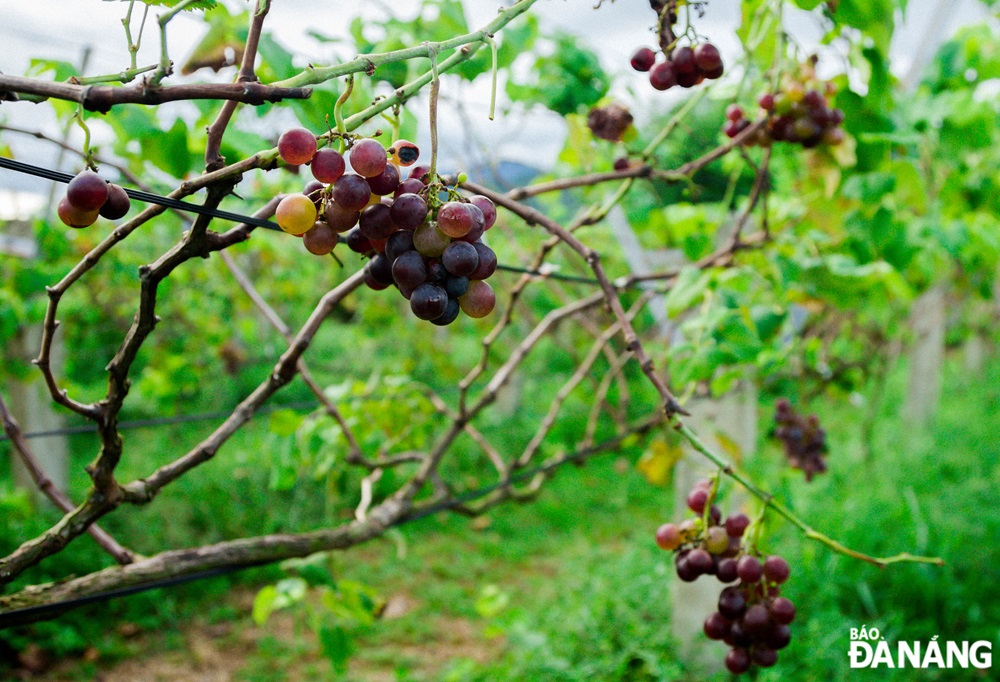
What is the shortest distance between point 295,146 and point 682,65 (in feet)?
2.49

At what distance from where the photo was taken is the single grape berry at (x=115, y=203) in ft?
2.19

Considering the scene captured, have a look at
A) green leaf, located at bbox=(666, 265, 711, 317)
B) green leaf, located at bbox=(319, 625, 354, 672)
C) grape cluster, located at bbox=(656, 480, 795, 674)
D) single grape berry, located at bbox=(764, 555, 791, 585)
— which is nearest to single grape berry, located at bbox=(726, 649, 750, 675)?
grape cluster, located at bbox=(656, 480, 795, 674)

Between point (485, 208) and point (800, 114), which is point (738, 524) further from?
point (800, 114)

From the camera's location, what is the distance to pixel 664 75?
1.21 m

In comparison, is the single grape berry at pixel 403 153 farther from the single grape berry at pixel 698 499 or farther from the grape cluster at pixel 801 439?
the grape cluster at pixel 801 439

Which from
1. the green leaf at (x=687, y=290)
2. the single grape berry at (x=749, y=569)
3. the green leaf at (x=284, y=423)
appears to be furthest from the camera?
the green leaf at (x=284, y=423)

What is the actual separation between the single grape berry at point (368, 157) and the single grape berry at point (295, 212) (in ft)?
0.20

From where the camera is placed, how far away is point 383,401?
2031mm

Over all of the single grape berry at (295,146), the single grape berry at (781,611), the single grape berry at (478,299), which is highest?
the single grape berry at (295,146)

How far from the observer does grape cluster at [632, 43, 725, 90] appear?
3.79 feet

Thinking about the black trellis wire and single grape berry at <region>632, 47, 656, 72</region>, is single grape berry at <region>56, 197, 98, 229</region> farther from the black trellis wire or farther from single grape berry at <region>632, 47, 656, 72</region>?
single grape berry at <region>632, 47, 656, 72</region>

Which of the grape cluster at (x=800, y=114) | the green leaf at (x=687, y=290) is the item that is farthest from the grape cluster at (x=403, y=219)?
the grape cluster at (x=800, y=114)

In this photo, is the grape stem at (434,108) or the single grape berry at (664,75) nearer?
the grape stem at (434,108)

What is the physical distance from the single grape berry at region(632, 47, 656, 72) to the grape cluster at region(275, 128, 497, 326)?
25.9 inches
